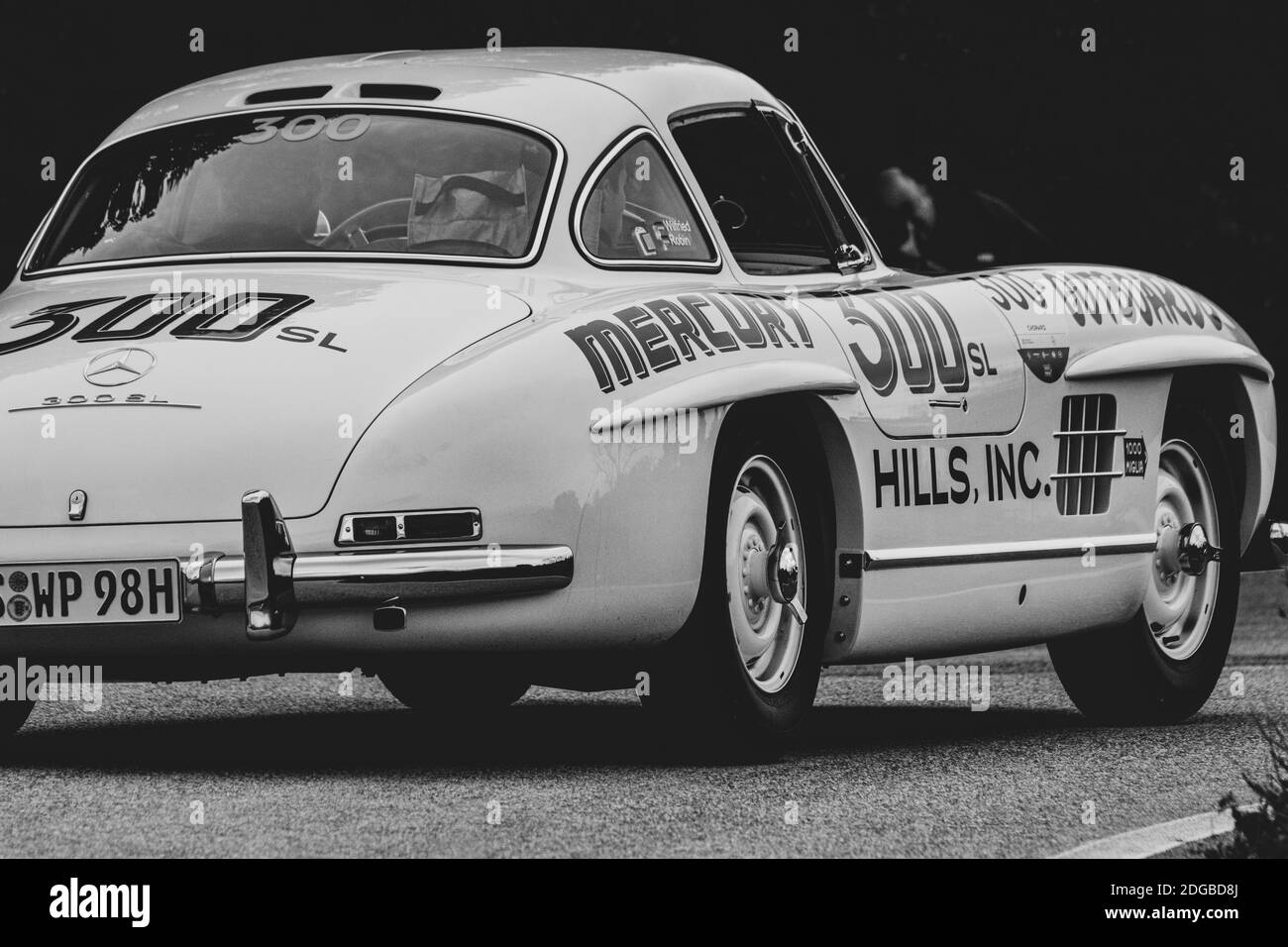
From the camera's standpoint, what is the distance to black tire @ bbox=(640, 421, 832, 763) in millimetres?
6879

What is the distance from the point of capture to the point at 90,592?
645 cm

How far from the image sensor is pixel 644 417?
659cm

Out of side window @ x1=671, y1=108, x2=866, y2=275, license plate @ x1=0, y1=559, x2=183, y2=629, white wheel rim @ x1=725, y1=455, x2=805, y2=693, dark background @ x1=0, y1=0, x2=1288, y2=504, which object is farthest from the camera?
dark background @ x1=0, y1=0, x2=1288, y2=504

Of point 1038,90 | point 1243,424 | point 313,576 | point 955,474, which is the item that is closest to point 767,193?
point 955,474

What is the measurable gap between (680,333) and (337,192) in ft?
3.72

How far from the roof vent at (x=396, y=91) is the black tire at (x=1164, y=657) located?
2.57 metres

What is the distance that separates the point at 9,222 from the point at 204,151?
19.8 ft

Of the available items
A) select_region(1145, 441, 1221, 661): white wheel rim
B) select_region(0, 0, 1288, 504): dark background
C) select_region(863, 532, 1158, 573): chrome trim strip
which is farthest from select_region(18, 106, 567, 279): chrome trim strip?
select_region(0, 0, 1288, 504): dark background

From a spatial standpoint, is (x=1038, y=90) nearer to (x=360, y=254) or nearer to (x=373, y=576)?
(x=360, y=254)

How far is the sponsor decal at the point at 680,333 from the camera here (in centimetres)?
660

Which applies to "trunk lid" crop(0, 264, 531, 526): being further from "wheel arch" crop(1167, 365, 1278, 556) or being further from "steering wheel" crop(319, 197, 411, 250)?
"wheel arch" crop(1167, 365, 1278, 556)

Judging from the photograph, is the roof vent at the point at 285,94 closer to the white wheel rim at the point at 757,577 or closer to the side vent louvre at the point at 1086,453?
the white wheel rim at the point at 757,577
